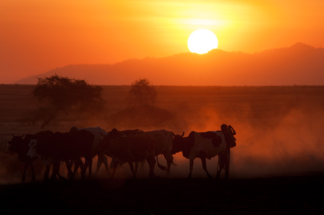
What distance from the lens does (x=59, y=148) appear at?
17656 mm

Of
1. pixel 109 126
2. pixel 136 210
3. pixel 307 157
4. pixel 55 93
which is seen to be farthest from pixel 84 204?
pixel 55 93

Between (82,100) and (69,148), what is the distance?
2596 centimetres

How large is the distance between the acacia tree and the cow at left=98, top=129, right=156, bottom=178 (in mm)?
25411

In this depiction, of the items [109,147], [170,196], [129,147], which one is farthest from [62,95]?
[170,196]

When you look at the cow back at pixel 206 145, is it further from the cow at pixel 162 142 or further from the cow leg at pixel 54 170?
the cow leg at pixel 54 170

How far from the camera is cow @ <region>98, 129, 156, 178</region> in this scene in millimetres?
17938

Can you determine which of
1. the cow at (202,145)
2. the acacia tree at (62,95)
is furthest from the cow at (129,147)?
the acacia tree at (62,95)

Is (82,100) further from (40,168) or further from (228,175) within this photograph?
(228,175)

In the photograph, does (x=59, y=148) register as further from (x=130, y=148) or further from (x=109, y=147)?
(x=130, y=148)

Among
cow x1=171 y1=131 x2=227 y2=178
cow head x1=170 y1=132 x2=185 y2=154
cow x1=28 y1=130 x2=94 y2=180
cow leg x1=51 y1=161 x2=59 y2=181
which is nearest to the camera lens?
cow leg x1=51 y1=161 x2=59 y2=181

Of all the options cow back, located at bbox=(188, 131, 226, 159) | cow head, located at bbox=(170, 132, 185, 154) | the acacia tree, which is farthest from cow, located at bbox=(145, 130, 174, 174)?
the acacia tree

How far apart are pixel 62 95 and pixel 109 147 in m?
25.9

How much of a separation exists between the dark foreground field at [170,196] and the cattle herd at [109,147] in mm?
1631

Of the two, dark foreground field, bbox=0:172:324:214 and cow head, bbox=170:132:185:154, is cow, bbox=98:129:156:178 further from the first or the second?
dark foreground field, bbox=0:172:324:214
